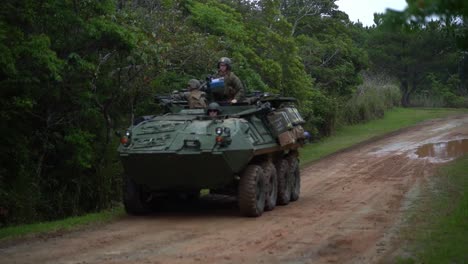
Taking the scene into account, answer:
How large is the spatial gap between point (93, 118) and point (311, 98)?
15.8m

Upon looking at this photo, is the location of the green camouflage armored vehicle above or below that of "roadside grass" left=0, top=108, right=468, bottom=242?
above

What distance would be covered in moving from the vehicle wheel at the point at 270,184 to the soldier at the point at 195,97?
1708mm

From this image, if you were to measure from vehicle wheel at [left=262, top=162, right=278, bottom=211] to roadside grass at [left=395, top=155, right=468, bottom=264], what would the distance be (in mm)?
2532

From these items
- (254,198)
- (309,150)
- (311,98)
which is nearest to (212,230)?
(254,198)

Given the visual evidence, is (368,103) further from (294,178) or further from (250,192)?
(250,192)

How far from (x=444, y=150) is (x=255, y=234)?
54.0 feet

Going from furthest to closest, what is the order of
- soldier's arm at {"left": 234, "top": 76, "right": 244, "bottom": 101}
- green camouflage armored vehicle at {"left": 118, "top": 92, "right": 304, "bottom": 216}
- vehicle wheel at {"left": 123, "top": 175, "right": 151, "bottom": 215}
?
1. soldier's arm at {"left": 234, "top": 76, "right": 244, "bottom": 101}
2. vehicle wheel at {"left": 123, "top": 175, "right": 151, "bottom": 215}
3. green camouflage armored vehicle at {"left": 118, "top": 92, "right": 304, "bottom": 216}

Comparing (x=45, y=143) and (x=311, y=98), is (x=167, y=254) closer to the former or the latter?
(x=45, y=143)

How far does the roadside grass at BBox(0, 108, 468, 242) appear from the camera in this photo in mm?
11734

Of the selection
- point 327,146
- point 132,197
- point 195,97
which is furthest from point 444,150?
point 132,197

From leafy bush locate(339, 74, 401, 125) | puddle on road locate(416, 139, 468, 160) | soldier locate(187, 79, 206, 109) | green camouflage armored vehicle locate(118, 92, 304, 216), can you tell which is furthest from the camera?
leafy bush locate(339, 74, 401, 125)

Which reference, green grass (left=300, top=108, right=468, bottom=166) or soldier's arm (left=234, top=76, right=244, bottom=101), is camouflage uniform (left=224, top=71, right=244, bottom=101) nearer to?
soldier's arm (left=234, top=76, right=244, bottom=101)

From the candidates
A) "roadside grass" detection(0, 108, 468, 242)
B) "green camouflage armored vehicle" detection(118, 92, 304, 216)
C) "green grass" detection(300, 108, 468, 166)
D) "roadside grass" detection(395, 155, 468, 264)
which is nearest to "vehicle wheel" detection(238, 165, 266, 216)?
"green camouflage armored vehicle" detection(118, 92, 304, 216)

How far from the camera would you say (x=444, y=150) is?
26094 mm
